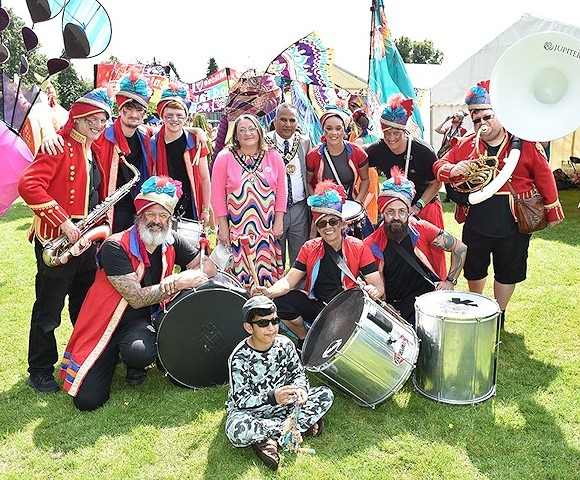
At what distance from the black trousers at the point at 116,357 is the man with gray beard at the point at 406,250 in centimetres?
165

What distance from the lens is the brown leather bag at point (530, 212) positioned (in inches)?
147

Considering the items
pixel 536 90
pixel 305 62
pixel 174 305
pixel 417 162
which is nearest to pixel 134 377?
pixel 174 305

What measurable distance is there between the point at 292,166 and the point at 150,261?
1540 mm

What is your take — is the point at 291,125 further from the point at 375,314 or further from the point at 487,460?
the point at 487,460

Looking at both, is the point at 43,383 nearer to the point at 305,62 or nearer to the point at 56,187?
the point at 56,187

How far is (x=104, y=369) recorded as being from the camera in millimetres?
3418

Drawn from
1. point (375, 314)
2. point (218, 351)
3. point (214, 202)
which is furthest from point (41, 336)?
point (375, 314)

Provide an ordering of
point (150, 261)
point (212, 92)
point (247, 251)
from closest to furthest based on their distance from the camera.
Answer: point (150, 261) < point (247, 251) < point (212, 92)

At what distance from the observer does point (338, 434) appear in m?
3.00

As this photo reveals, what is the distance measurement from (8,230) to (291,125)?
6.46 metres

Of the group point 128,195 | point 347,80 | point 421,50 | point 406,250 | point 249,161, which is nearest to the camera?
point 406,250

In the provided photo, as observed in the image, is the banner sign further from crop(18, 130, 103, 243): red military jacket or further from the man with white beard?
the man with white beard

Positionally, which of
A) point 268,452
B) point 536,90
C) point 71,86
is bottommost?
point 268,452

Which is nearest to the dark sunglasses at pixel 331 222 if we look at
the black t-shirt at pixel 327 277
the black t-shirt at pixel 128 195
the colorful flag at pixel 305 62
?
the black t-shirt at pixel 327 277
